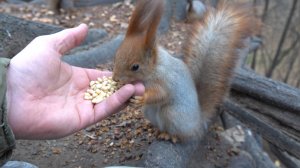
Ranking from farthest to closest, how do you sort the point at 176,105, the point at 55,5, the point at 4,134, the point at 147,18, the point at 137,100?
the point at 55,5 → the point at 176,105 → the point at 137,100 → the point at 147,18 → the point at 4,134

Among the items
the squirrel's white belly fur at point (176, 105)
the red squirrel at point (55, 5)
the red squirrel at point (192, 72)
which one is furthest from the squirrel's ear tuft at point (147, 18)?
the red squirrel at point (55, 5)

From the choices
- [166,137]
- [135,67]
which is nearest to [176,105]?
[166,137]

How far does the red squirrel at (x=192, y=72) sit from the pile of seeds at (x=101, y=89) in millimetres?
74

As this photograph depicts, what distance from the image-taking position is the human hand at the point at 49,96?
1.56 meters

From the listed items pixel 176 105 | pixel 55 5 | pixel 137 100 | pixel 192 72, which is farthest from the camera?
pixel 55 5

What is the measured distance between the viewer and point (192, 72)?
2.02m

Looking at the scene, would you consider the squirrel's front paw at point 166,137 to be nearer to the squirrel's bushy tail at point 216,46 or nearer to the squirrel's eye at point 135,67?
the squirrel's bushy tail at point 216,46

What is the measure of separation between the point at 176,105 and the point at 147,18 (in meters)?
0.47

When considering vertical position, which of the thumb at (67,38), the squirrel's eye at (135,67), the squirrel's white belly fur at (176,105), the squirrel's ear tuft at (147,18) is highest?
the squirrel's ear tuft at (147,18)

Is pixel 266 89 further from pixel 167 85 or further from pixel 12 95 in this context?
pixel 12 95

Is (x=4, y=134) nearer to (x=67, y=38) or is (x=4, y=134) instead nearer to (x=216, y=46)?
(x=67, y=38)

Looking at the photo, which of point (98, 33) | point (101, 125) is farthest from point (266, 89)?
point (98, 33)

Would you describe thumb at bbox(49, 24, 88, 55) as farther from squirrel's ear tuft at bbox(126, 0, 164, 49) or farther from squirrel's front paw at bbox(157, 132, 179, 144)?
squirrel's front paw at bbox(157, 132, 179, 144)

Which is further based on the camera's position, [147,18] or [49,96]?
[49,96]
